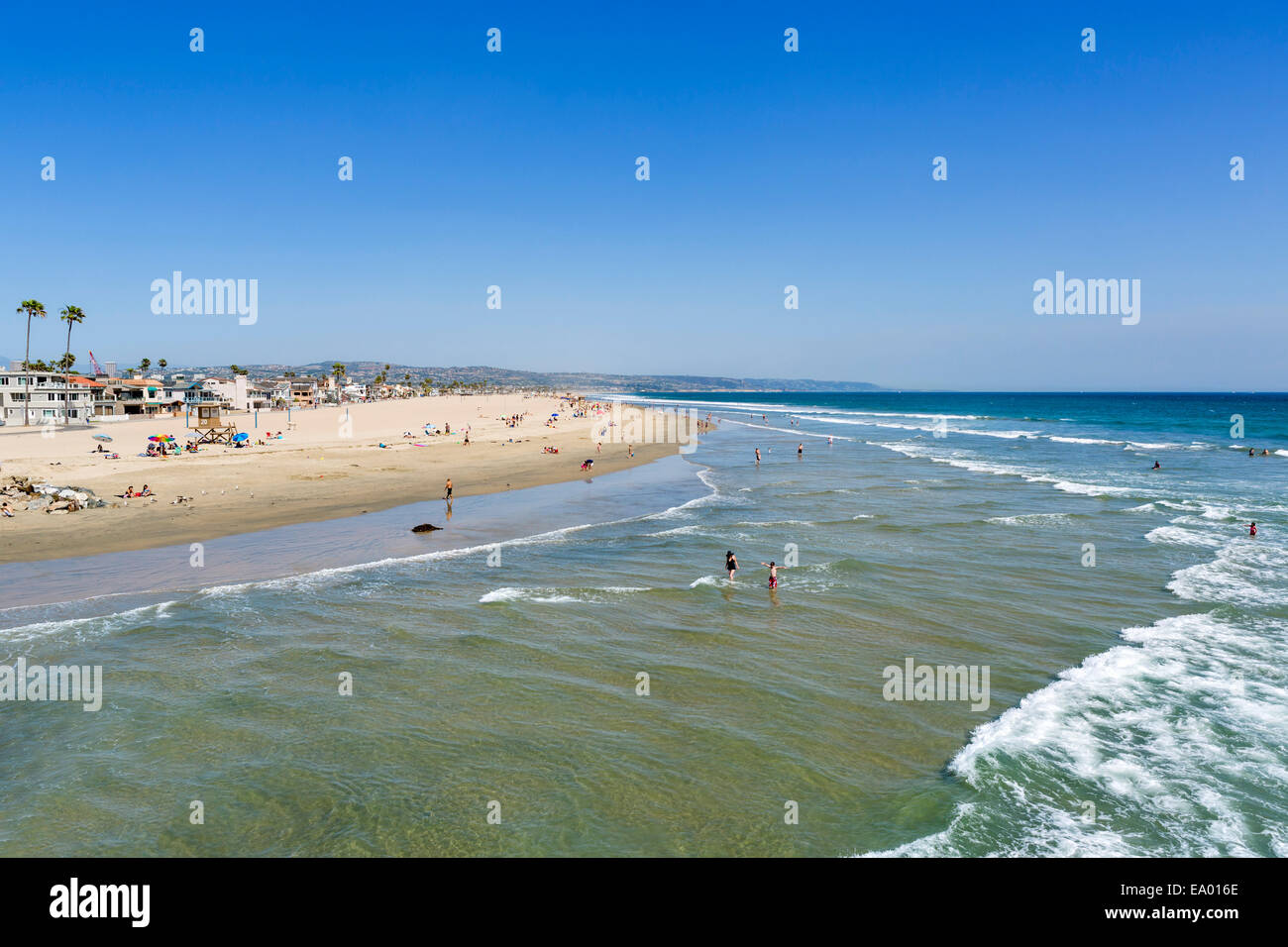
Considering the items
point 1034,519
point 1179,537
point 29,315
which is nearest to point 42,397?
point 29,315

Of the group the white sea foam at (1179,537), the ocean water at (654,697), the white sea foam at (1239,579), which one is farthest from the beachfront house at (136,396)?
the white sea foam at (1239,579)

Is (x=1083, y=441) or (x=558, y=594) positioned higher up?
(x=1083, y=441)

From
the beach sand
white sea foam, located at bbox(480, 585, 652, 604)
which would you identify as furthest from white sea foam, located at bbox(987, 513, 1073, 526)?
the beach sand

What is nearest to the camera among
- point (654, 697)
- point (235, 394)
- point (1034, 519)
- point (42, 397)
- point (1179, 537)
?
point (654, 697)

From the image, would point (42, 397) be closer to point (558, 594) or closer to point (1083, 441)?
point (558, 594)

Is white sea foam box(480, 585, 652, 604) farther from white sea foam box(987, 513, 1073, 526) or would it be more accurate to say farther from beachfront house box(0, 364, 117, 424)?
beachfront house box(0, 364, 117, 424)

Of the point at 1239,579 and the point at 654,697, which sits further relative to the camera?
the point at 1239,579

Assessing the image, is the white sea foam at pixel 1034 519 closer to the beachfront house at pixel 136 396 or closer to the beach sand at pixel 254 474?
the beach sand at pixel 254 474
